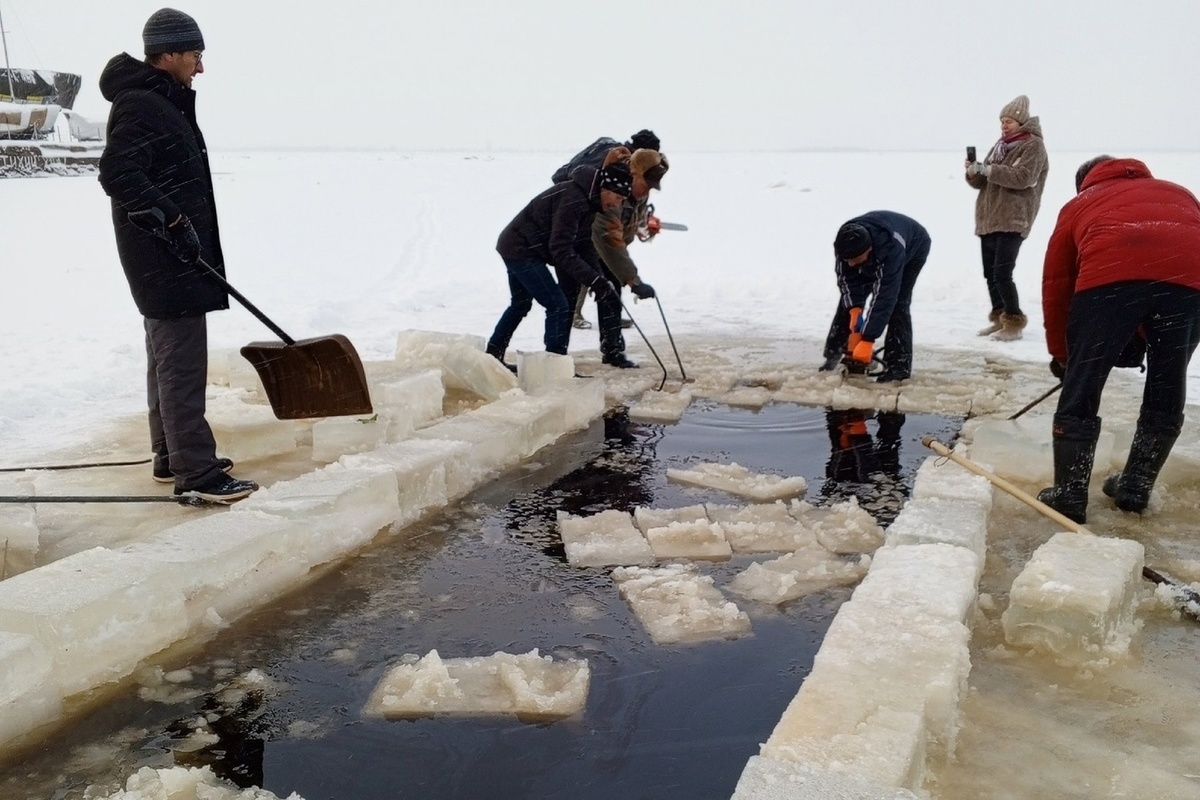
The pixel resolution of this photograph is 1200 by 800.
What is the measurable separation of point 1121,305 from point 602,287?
3.83 meters

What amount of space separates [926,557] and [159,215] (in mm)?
3171

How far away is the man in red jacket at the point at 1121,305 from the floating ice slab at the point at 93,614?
350 cm

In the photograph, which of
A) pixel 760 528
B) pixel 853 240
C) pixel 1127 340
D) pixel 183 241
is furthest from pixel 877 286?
pixel 183 241

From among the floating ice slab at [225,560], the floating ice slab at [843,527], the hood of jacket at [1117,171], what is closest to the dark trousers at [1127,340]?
the hood of jacket at [1117,171]

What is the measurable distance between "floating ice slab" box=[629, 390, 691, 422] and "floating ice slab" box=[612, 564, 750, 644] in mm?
2421

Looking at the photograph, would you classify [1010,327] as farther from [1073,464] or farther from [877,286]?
[1073,464]

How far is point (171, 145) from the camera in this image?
12.4 feet

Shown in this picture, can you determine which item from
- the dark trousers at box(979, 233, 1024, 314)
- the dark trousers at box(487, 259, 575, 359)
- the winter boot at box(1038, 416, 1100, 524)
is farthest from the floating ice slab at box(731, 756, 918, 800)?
the dark trousers at box(979, 233, 1024, 314)

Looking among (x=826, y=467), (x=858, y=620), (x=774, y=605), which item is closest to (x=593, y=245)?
(x=826, y=467)

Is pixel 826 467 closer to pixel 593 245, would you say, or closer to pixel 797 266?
pixel 593 245

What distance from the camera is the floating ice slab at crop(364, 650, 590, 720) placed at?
2.51 metres

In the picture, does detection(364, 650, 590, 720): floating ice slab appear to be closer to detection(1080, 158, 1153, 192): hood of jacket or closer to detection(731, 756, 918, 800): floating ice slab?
detection(731, 756, 918, 800): floating ice slab

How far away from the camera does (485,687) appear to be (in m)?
2.60

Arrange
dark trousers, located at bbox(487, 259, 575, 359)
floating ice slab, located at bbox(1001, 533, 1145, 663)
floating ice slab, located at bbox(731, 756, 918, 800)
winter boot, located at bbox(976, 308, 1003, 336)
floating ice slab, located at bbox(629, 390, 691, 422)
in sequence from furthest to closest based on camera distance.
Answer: winter boot, located at bbox(976, 308, 1003, 336) < dark trousers, located at bbox(487, 259, 575, 359) < floating ice slab, located at bbox(629, 390, 691, 422) < floating ice slab, located at bbox(1001, 533, 1145, 663) < floating ice slab, located at bbox(731, 756, 918, 800)
